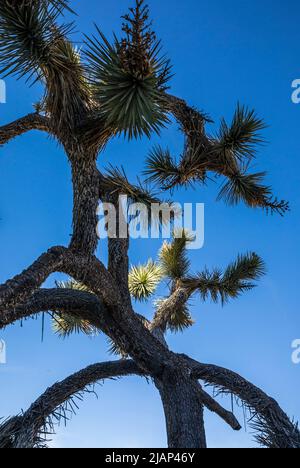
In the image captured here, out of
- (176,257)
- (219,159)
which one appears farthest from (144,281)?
(219,159)

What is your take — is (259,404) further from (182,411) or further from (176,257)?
(176,257)

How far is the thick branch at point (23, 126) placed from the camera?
6.09 m

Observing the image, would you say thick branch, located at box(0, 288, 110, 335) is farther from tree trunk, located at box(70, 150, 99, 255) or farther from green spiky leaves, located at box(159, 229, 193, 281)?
green spiky leaves, located at box(159, 229, 193, 281)

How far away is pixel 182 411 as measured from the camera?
534 centimetres

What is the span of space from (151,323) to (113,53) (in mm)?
5031

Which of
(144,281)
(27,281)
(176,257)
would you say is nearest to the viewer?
(27,281)

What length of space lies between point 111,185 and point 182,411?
9.13 ft

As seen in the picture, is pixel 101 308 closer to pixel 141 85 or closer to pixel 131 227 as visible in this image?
pixel 131 227

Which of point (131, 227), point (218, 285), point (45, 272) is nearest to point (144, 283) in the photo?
point (218, 285)

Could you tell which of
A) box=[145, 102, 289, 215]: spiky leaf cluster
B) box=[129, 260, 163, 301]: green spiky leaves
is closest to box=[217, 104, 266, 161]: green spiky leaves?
box=[145, 102, 289, 215]: spiky leaf cluster

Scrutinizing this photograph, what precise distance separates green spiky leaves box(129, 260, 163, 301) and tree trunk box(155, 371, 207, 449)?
4.23m

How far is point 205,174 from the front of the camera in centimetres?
686

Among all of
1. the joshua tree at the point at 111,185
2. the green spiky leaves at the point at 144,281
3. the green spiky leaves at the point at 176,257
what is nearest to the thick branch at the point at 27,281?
the joshua tree at the point at 111,185

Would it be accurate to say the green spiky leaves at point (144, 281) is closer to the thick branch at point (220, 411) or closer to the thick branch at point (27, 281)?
the thick branch at point (220, 411)
